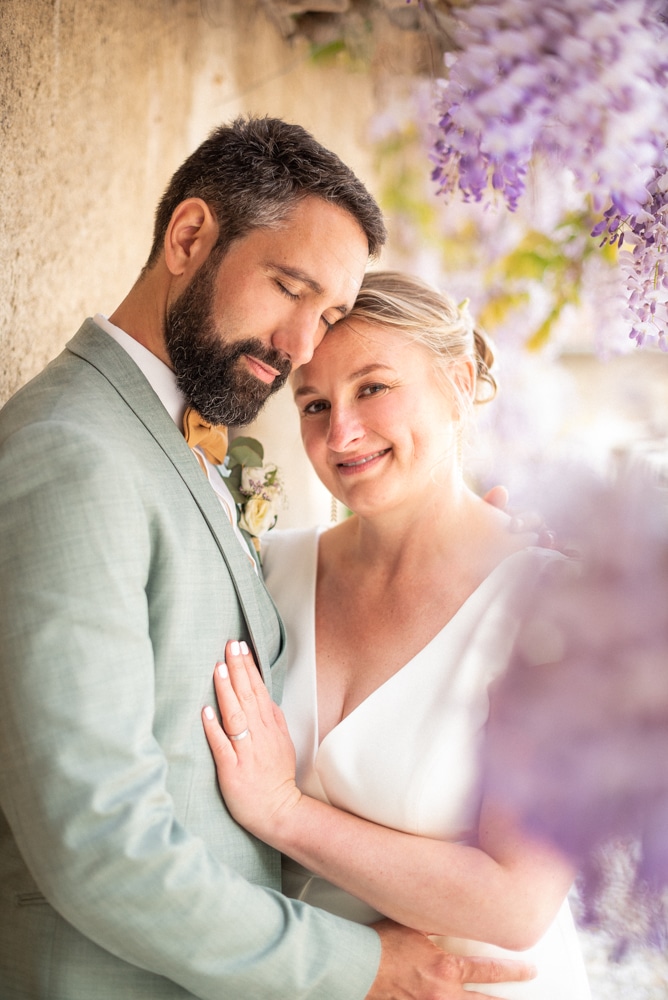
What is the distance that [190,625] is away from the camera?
52.5 inches

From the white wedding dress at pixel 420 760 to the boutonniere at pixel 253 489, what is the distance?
319 millimetres

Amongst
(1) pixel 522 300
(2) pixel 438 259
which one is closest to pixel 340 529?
(1) pixel 522 300

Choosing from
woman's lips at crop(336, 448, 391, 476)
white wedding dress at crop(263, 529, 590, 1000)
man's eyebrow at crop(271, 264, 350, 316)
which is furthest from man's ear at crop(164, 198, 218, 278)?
white wedding dress at crop(263, 529, 590, 1000)

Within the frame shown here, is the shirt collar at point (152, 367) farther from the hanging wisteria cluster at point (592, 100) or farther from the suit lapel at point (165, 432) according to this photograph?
the hanging wisteria cluster at point (592, 100)

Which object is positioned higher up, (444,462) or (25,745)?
(444,462)

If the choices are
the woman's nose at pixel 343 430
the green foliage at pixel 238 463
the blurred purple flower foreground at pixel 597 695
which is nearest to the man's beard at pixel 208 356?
the woman's nose at pixel 343 430

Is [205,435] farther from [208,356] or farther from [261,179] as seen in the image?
[261,179]

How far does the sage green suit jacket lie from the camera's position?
1.12m

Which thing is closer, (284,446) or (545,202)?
(545,202)

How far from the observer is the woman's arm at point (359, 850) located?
138 centimetres

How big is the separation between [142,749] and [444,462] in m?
0.99

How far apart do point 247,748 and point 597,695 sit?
108cm

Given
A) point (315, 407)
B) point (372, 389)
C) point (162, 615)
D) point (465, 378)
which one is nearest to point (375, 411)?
point (372, 389)

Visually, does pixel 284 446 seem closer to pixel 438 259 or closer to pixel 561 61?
pixel 438 259
